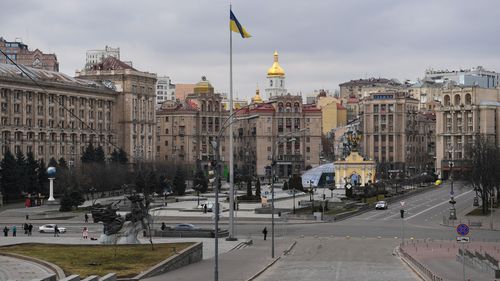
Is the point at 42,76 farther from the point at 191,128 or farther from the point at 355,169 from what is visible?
the point at 191,128

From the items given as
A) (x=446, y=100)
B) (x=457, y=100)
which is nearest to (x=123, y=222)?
(x=457, y=100)

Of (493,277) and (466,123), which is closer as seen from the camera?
(493,277)

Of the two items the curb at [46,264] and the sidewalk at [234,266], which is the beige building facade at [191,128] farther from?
the curb at [46,264]

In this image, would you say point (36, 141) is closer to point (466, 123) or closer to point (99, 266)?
point (466, 123)

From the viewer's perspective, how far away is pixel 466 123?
15288 cm

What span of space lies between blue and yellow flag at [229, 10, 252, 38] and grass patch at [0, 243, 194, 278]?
37.3ft

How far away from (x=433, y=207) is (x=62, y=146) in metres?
59.2

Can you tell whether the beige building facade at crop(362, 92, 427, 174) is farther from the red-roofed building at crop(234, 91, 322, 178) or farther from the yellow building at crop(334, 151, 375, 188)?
the yellow building at crop(334, 151, 375, 188)

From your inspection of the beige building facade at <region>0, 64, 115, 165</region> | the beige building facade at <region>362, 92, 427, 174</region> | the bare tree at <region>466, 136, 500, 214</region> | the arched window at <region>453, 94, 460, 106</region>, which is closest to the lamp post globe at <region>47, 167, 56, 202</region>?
the beige building facade at <region>0, 64, 115, 165</region>

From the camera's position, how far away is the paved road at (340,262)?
36562 mm

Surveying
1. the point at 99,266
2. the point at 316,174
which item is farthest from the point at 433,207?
the point at 99,266

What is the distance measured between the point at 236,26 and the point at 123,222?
11.7 meters

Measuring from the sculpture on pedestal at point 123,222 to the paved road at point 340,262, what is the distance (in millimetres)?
7707

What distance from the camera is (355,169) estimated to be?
12312 cm
